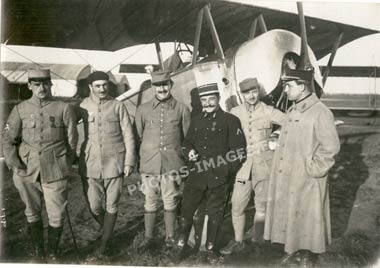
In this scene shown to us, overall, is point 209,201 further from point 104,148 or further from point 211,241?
point 104,148

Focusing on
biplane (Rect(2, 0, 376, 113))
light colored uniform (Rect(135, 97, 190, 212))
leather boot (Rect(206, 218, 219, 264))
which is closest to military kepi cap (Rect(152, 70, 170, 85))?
light colored uniform (Rect(135, 97, 190, 212))

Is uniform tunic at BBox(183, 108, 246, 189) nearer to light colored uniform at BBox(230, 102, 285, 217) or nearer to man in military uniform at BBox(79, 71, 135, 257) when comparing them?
light colored uniform at BBox(230, 102, 285, 217)

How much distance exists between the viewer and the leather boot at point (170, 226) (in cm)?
318

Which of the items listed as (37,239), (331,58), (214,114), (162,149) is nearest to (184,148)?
(162,149)

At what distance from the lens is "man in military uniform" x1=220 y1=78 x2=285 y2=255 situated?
311 centimetres

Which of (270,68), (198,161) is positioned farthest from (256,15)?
(198,161)

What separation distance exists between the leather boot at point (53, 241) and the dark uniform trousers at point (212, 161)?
1.08 meters

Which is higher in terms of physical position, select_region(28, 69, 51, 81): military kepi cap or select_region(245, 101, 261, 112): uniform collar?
select_region(28, 69, 51, 81): military kepi cap

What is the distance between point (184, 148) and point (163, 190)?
1.38ft

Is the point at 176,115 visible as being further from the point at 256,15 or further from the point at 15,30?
the point at 15,30

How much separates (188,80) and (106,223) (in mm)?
1686

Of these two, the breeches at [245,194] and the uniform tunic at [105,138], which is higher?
the uniform tunic at [105,138]

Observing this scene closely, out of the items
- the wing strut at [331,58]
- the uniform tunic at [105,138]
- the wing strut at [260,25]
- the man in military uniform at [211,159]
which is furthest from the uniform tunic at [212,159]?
the wing strut at [331,58]

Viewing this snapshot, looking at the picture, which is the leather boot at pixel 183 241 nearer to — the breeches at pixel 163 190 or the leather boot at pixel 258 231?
the breeches at pixel 163 190
